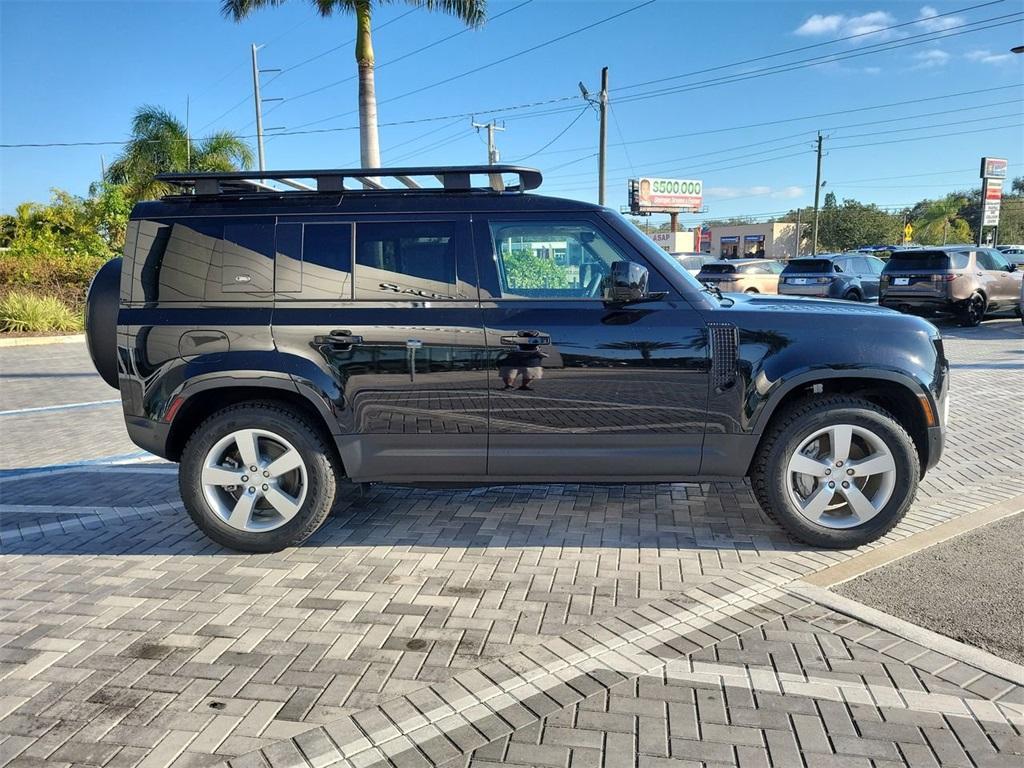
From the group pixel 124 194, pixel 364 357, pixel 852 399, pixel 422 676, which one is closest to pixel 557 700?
pixel 422 676

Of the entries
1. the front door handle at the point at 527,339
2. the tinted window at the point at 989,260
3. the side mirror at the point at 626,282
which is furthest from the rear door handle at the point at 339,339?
the tinted window at the point at 989,260

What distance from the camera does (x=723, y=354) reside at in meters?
3.98

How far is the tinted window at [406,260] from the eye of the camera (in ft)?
13.4

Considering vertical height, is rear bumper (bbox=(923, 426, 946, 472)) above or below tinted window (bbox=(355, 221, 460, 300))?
below

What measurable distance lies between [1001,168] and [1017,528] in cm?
3146

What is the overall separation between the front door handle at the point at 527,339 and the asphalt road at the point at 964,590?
6.46 feet

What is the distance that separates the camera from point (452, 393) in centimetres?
405

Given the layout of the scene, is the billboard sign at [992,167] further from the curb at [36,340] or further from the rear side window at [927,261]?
the curb at [36,340]

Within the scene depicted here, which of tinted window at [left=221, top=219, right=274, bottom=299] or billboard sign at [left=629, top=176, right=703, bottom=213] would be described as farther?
billboard sign at [left=629, top=176, right=703, bottom=213]

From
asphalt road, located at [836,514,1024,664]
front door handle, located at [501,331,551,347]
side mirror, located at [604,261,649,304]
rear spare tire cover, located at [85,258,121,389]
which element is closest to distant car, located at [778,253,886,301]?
asphalt road, located at [836,514,1024,664]

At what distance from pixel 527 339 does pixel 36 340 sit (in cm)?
1649

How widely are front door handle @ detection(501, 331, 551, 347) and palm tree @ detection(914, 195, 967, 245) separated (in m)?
73.7

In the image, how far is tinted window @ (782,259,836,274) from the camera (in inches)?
796

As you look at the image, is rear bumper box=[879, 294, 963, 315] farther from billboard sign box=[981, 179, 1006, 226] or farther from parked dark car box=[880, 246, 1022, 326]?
billboard sign box=[981, 179, 1006, 226]
